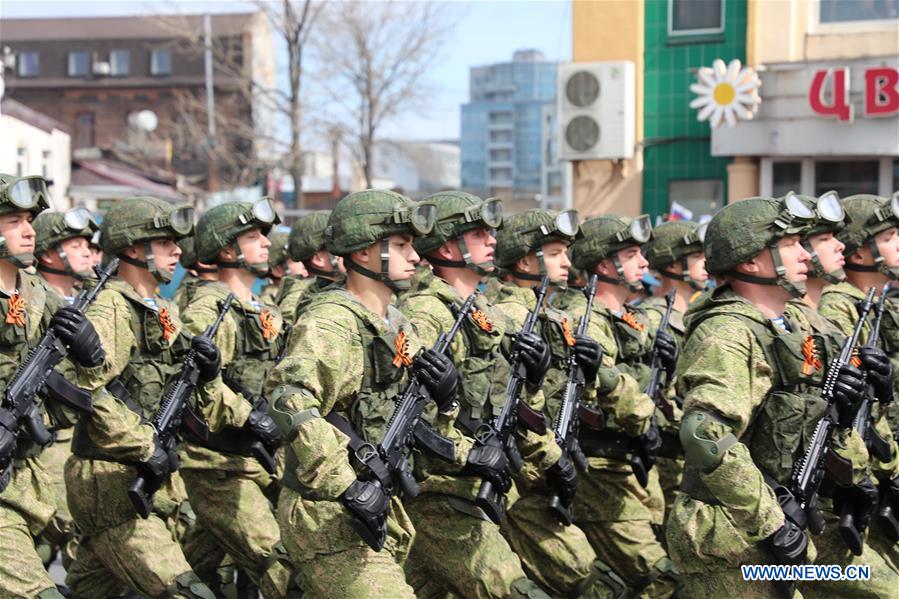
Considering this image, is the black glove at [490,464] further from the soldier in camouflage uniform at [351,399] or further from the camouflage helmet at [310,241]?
the camouflage helmet at [310,241]

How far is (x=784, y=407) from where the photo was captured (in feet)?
19.0

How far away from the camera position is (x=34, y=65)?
205 feet

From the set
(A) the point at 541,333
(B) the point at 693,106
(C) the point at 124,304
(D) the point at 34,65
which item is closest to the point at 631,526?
(A) the point at 541,333

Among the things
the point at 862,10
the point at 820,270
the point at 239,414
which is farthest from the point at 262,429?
A: the point at 862,10

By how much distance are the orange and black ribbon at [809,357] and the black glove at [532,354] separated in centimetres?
165

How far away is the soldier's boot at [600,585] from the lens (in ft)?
24.4

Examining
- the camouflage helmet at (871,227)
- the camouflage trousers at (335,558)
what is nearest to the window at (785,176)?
the camouflage helmet at (871,227)

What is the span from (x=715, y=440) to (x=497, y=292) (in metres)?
3.21

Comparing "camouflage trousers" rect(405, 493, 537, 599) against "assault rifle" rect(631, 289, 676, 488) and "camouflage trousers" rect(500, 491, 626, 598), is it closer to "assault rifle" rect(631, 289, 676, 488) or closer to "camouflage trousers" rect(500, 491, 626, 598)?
"camouflage trousers" rect(500, 491, 626, 598)

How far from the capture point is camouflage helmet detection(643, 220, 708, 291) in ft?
33.6

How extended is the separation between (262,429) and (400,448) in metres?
2.28

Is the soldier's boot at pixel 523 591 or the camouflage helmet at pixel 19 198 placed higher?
the camouflage helmet at pixel 19 198

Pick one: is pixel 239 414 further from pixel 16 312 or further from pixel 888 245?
pixel 888 245

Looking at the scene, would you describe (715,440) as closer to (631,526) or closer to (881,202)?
(631,526)
